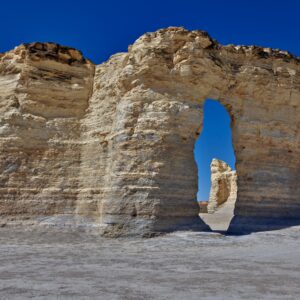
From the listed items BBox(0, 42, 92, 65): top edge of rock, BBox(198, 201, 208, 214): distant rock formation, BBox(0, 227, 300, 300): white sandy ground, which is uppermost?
BBox(0, 42, 92, 65): top edge of rock

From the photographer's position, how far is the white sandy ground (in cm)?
568

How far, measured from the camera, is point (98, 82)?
1587 cm

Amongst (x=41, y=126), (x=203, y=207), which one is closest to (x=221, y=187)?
(x=203, y=207)

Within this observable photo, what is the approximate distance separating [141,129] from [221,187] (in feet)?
56.3

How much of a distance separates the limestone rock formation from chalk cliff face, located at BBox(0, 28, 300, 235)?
510 inches

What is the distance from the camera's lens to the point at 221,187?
29703 millimetres

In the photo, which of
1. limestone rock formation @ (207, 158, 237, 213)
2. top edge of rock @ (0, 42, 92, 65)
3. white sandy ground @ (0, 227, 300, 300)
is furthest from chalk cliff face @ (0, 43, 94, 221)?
limestone rock formation @ (207, 158, 237, 213)

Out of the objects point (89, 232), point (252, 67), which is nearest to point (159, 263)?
point (89, 232)

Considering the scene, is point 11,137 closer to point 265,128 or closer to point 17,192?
point 17,192

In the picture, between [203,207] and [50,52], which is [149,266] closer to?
[50,52]

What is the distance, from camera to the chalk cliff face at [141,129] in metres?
13.5

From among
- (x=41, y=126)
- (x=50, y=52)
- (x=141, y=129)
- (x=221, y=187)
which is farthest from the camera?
(x=221, y=187)

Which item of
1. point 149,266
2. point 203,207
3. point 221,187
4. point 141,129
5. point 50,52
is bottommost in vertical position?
point 203,207

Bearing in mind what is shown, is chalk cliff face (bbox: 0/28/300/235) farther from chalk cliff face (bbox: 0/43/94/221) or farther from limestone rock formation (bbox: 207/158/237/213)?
limestone rock formation (bbox: 207/158/237/213)
